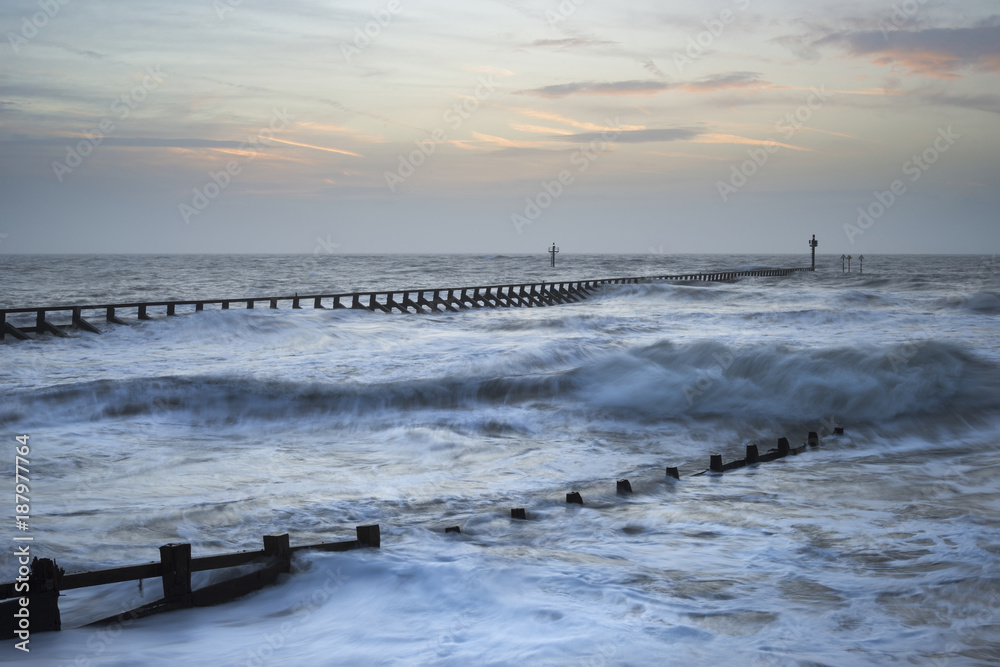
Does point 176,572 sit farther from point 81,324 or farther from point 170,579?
point 81,324

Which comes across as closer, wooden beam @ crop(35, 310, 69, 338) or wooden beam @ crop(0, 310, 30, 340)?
wooden beam @ crop(0, 310, 30, 340)

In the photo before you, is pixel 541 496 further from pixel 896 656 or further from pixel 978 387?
pixel 978 387

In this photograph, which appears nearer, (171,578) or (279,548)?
(171,578)

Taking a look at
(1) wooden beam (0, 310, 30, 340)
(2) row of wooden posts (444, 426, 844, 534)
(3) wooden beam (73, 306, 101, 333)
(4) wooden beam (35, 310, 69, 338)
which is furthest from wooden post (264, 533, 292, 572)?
(3) wooden beam (73, 306, 101, 333)

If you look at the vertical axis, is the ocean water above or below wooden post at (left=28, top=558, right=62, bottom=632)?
below

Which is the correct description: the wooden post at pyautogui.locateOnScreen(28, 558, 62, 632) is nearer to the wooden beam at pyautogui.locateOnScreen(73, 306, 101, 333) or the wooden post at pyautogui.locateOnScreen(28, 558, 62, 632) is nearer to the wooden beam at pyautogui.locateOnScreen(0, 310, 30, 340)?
the wooden beam at pyautogui.locateOnScreen(0, 310, 30, 340)

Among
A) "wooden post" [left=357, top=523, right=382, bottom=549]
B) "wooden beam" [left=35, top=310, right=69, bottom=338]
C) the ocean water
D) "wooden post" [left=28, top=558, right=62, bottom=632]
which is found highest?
"wooden beam" [left=35, top=310, right=69, bottom=338]

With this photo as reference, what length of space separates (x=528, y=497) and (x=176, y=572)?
441cm

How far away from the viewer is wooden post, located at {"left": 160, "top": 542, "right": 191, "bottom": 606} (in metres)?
5.02

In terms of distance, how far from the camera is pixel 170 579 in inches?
202

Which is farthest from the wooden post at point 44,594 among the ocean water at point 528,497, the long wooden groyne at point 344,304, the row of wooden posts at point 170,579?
the long wooden groyne at point 344,304

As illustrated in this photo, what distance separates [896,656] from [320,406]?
1153 cm

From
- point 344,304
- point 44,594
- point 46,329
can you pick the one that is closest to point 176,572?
point 44,594

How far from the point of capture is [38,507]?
8148mm
